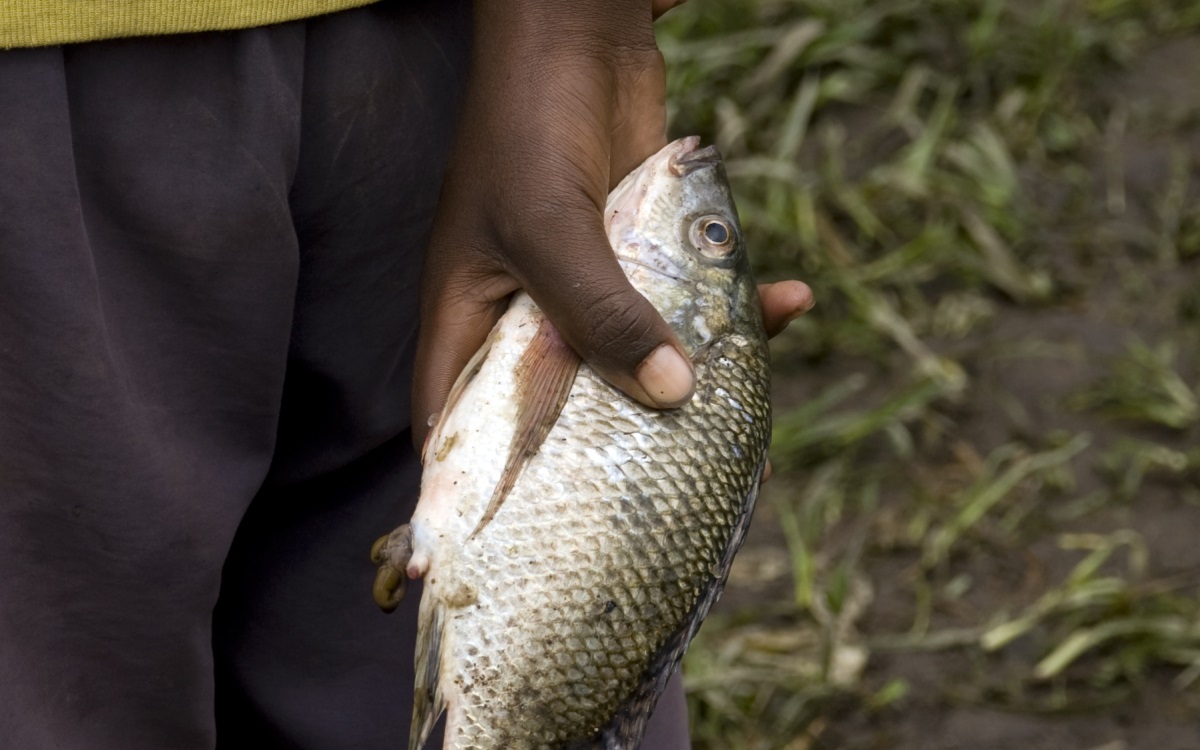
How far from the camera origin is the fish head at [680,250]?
1652mm

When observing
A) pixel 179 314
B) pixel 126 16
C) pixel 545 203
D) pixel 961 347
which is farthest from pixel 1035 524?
pixel 126 16

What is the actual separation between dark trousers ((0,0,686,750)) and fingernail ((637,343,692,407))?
0.34 m

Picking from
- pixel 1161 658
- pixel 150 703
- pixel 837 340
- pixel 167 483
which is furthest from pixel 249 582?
pixel 837 340

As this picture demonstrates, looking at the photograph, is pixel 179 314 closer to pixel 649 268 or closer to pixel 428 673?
pixel 428 673

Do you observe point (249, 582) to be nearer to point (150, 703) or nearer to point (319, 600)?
point (319, 600)

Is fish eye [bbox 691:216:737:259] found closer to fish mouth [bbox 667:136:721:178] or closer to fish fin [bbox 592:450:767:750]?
fish mouth [bbox 667:136:721:178]

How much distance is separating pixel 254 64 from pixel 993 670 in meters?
2.16

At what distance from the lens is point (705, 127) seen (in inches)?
182

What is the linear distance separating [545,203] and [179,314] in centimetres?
38

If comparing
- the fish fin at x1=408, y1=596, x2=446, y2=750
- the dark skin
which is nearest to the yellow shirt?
the dark skin

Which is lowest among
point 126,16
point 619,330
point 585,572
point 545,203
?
point 585,572

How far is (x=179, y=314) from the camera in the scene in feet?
4.62

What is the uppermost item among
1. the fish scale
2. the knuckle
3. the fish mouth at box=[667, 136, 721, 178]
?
the fish mouth at box=[667, 136, 721, 178]

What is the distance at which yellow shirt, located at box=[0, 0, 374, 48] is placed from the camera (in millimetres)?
1201
